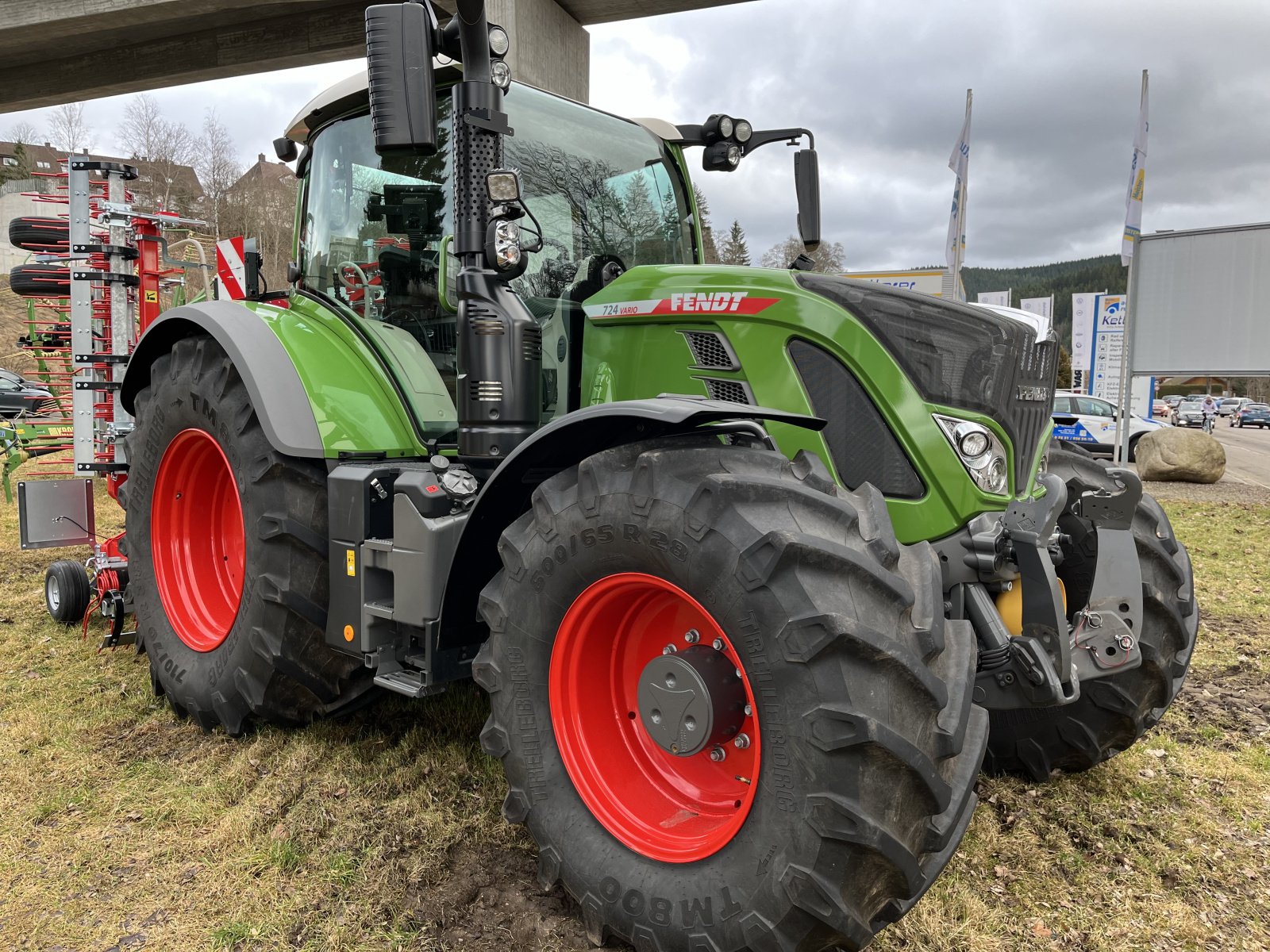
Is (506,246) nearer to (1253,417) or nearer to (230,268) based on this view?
(230,268)

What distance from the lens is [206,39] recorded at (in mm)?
12836

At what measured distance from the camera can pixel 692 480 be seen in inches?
87.5

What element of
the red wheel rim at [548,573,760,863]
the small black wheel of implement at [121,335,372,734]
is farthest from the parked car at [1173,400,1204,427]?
the red wheel rim at [548,573,760,863]

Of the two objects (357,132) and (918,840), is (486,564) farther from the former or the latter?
(357,132)

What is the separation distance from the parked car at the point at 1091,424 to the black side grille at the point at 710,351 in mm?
17896

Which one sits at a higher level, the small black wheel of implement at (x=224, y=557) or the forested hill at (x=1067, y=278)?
the forested hill at (x=1067, y=278)

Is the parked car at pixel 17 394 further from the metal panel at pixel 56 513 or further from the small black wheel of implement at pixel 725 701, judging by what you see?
the small black wheel of implement at pixel 725 701

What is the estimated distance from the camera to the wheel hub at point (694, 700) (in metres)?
2.28

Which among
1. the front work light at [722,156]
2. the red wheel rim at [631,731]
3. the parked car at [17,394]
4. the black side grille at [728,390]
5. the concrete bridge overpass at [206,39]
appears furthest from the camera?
the parked car at [17,394]

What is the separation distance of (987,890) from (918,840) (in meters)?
0.96

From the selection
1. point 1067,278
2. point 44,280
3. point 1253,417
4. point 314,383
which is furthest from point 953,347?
point 1067,278

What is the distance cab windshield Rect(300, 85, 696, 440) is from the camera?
3.30 metres

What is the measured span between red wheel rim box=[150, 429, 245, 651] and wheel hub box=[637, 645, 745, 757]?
7.88 ft

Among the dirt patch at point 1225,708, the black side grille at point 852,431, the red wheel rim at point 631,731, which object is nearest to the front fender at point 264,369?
the red wheel rim at point 631,731
